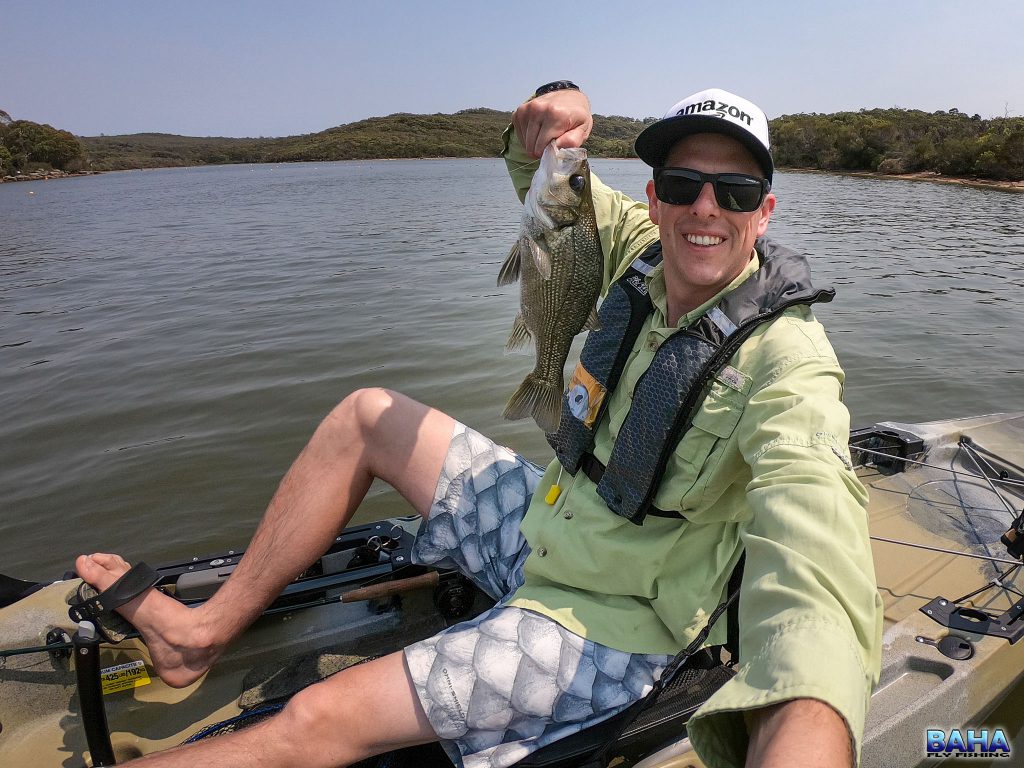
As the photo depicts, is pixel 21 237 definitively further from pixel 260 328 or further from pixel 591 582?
pixel 591 582

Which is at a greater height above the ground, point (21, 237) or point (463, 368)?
point (21, 237)

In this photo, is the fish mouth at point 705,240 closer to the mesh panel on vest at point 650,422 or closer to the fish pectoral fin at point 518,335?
the mesh panel on vest at point 650,422

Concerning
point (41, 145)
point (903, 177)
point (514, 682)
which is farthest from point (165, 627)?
point (41, 145)

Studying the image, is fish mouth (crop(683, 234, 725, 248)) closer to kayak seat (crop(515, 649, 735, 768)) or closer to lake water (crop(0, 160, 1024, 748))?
kayak seat (crop(515, 649, 735, 768))

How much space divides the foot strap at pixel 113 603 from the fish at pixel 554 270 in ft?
5.42

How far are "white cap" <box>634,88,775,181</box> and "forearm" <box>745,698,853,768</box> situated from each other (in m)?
1.72

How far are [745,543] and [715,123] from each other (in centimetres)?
144

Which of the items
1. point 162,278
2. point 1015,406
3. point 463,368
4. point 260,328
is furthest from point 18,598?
point 162,278

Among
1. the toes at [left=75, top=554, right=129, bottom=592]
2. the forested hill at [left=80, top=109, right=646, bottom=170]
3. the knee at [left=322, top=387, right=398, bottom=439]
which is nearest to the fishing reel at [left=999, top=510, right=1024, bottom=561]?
the knee at [left=322, top=387, right=398, bottom=439]

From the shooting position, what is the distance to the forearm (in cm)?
117

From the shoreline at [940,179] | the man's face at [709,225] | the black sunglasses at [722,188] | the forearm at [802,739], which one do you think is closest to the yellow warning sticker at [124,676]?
the forearm at [802,739]

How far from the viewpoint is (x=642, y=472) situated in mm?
2182

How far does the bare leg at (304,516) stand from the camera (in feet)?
8.50

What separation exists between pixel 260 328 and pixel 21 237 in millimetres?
16110
